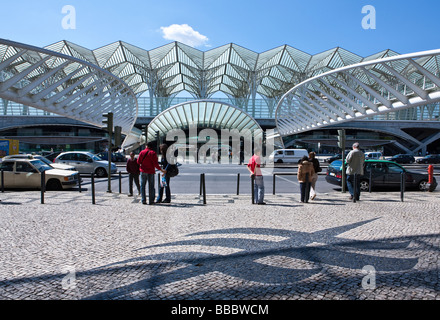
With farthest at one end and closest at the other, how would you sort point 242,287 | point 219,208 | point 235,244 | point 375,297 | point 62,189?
1. point 62,189
2. point 219,208
3. point 235,244
4. point 242,287
5. point 375,297

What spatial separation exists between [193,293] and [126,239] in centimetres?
244

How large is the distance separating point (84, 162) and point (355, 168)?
15.2m

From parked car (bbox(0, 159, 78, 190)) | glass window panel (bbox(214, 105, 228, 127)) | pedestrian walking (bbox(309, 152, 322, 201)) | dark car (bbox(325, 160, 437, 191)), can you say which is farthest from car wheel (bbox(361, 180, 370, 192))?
glass window panel (bbox(214, 105, 228, 127))

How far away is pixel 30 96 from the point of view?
52.7 feet

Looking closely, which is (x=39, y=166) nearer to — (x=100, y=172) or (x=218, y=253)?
(x=100, y=172)

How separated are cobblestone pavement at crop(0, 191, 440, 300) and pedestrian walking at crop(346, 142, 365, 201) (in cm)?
179

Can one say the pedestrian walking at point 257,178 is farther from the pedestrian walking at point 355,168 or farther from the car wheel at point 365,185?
the car wheel at point 365,185

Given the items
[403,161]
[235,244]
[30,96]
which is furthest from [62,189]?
[403,161]

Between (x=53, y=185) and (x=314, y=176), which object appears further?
(x=53, y=185)

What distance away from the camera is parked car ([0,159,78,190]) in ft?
40.0

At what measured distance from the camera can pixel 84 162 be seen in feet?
61.4

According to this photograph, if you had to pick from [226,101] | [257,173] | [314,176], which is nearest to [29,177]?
[257,173]

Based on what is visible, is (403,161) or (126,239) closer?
(126,239)
